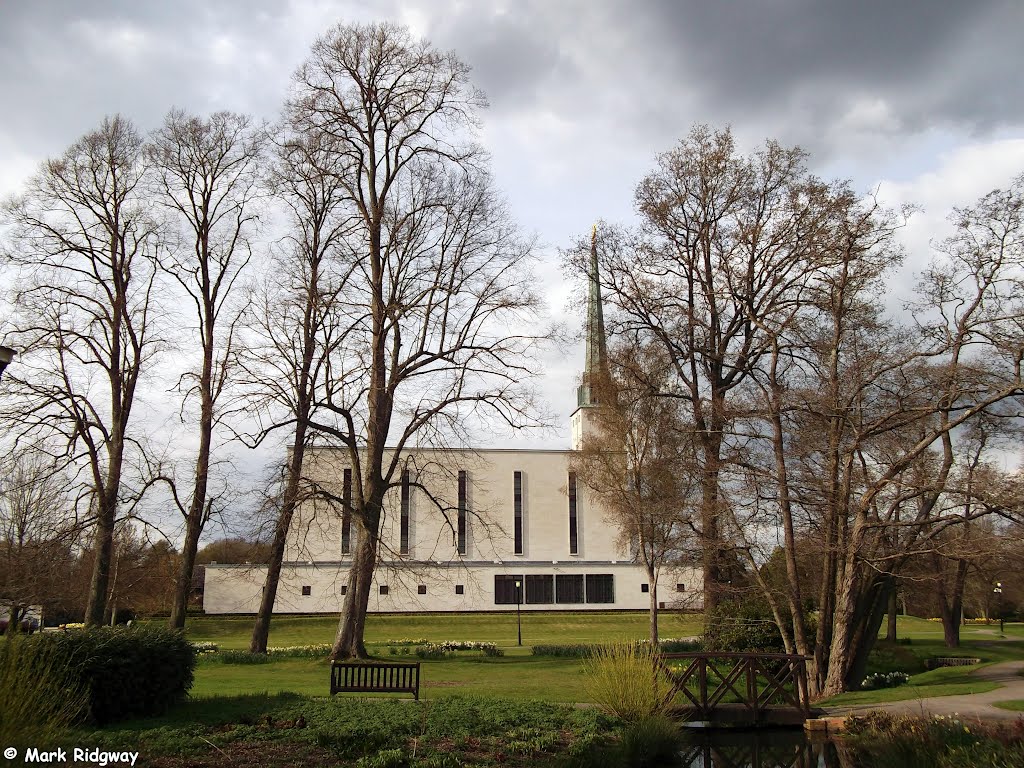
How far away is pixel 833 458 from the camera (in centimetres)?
1681

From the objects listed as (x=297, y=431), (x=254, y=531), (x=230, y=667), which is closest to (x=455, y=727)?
(x=254, y=531)

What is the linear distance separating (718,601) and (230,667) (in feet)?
44.8

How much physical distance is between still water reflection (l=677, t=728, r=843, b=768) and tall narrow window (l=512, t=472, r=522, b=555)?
119ft

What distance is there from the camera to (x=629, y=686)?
1194cm

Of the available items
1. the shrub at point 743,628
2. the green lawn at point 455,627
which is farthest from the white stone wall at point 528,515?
the shrub at point 743,628

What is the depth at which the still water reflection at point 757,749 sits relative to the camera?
11711 mm

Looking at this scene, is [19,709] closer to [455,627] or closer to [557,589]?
[455,627]

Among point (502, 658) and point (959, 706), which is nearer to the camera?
point (959, 706)

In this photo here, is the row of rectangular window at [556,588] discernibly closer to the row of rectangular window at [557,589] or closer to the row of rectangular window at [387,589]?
the row of rectangular window at [557,589]

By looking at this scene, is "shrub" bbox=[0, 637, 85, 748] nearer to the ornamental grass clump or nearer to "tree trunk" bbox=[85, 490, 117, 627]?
the ornamental grass clump

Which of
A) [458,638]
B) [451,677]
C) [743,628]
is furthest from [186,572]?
→ [458,638]

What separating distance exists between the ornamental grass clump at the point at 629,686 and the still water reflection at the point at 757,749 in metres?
0.72

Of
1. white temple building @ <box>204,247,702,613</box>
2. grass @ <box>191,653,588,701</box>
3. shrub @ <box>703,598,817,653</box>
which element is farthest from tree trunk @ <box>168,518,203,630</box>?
white temple building @ <box>204,247,702,613</box>

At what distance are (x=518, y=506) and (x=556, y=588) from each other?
5.81 meters
